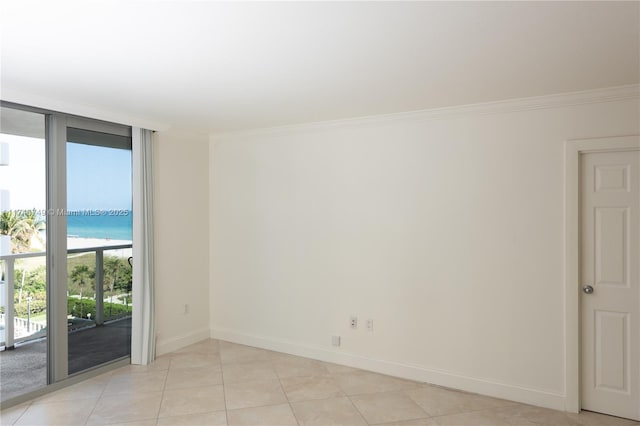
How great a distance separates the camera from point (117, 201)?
4.23 meters

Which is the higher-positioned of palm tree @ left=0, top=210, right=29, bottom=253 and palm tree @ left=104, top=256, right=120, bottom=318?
palm tree @ left=0, top=210, right=29, bottom=253

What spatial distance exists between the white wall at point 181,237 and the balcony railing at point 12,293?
53 centimetres

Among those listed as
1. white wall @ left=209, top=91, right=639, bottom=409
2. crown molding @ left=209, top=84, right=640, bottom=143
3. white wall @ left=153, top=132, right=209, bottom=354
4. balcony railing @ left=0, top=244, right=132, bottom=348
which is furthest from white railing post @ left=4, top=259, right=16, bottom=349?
crown molding @ left=209, top=84, right=640, bottom=143

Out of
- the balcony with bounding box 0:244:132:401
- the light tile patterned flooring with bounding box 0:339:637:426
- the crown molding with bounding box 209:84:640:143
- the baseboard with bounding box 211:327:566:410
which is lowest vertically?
the light tile patterned flooring with bounding box 0:339:637:426

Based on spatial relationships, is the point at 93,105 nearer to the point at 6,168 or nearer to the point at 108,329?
the point at 6,168

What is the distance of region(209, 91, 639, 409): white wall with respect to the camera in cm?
342

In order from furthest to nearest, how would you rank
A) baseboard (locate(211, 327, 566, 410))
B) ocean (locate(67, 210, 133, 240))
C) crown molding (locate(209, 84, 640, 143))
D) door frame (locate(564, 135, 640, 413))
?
ocean (locate(67, 210, 133, 240)) → baseboard (locate(211, 327, 566, 410)) → door frame (locate(564, 135, 640, 413)) → crown molding (locate(209, 84, 640, 143))

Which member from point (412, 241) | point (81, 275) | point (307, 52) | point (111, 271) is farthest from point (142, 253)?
point (307, 52)

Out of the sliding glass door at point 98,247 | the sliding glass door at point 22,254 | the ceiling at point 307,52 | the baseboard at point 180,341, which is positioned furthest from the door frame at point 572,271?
the sliding glass door at point 22,254

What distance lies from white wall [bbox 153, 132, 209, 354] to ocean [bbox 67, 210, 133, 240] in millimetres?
323

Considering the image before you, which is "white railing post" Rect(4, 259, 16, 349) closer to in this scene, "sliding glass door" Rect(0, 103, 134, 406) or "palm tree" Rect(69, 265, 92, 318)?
"sliding glass door" Rect(0, 103, 134, 406)

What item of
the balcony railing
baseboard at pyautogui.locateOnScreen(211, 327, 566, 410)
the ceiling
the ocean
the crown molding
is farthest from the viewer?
the ocean

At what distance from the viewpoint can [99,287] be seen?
4.12 metres

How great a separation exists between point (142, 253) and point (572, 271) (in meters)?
4.01
